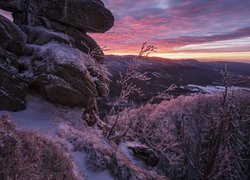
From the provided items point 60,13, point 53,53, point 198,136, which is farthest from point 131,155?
point 198,136

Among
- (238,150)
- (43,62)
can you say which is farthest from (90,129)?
(238,150)

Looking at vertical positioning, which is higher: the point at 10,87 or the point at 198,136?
the point at 10,87

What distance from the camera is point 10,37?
1620cm

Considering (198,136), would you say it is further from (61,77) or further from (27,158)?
(27,158)

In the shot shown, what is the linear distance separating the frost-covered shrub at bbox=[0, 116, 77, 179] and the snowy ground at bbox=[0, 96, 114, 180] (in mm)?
3465

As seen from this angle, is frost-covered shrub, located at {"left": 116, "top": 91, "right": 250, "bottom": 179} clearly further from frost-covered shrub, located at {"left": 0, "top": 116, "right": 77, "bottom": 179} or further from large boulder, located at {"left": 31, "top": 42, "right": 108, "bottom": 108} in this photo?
frost-covered shrub, located at {"left": 0, "top": 116, "right": 77, "bottom": 179}

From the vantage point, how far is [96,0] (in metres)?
22.5

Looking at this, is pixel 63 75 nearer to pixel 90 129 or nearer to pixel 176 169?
pixel 90 129

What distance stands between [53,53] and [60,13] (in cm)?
466

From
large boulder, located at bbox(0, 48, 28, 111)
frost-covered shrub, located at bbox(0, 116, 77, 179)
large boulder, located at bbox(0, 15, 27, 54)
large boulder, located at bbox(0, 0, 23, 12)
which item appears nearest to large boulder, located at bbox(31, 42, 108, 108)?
large boulder, located at bbox(0, 15, 27, 54)

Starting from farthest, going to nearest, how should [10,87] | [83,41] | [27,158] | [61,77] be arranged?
[83,41], [61,77], [10,87], [27,158]

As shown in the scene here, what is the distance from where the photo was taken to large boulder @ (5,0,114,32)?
2059cm

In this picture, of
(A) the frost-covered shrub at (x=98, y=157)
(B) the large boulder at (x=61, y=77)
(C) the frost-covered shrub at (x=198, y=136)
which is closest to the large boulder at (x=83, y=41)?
(B) the large boulder at (x=61, y=77)

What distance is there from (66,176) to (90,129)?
370 inches
